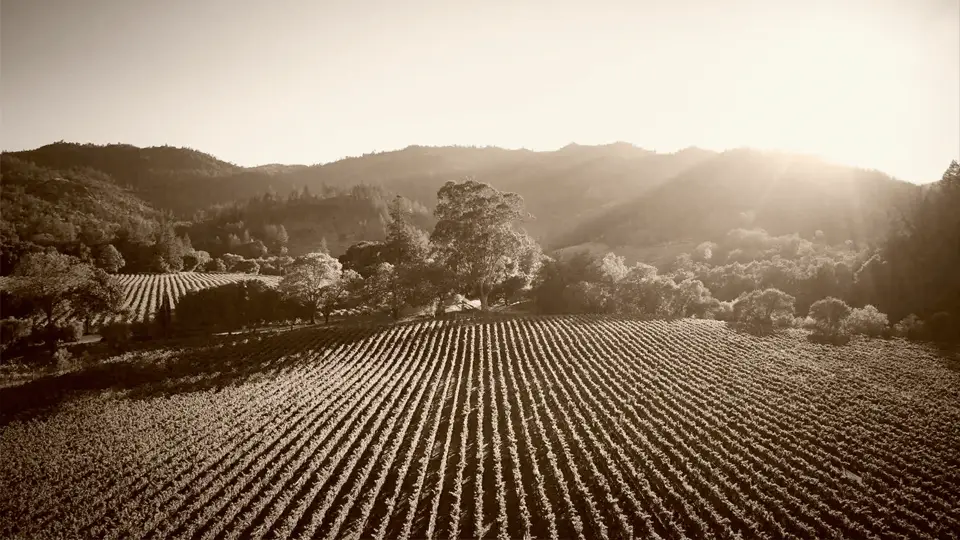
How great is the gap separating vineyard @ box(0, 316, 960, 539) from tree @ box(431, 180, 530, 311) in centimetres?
1360

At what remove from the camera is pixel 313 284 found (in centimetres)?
4697

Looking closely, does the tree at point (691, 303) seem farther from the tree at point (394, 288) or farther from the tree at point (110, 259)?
the tree at point (110, 259)

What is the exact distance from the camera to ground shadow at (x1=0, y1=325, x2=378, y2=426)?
2504cm

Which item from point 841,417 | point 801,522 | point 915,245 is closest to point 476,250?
point 841,417

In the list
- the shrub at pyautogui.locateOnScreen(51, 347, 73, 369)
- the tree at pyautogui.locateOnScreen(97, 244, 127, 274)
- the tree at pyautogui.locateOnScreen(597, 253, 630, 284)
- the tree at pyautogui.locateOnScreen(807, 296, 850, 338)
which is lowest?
the tree at pyautogui.locateOnScreen(807, 296, 850, 338)

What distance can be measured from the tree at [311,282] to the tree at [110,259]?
153ft

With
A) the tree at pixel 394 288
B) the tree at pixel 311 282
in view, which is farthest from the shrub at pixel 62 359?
the tree at pixel 394 288

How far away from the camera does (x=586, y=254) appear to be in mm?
57625

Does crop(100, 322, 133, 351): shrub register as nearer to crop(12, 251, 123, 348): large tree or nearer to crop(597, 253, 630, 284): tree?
crop(12, 251, 123, 348): large tree

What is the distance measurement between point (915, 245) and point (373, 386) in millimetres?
58902

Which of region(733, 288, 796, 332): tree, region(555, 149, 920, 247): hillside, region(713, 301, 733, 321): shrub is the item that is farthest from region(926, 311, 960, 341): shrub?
region(555, 149, 920, 247): hillside

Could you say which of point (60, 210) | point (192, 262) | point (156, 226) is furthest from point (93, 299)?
point (60, 210)

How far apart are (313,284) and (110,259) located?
50.3 m

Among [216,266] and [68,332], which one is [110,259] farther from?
[68,332]
